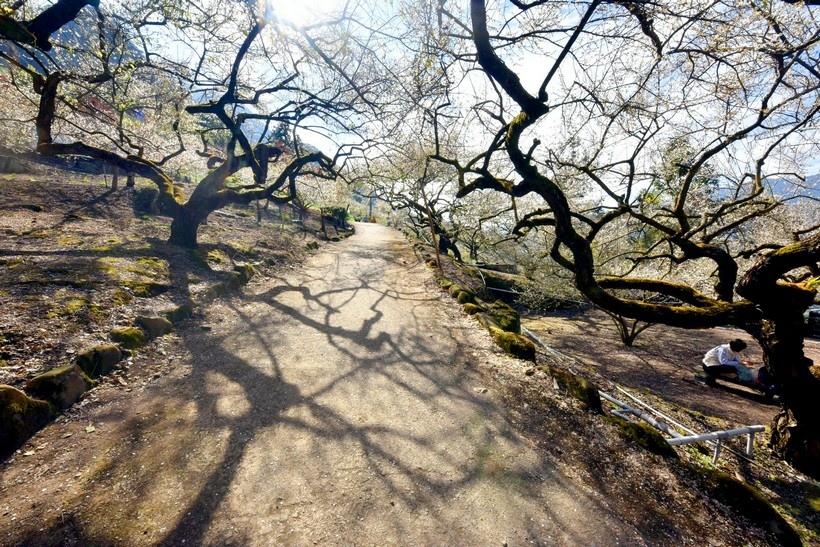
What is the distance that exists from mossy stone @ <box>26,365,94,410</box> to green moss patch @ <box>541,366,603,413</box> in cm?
546

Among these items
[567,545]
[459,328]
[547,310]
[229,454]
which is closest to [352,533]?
[229,454]

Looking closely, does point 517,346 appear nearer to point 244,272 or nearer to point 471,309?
point 471,309

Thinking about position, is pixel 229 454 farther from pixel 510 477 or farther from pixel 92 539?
pixel 510 477

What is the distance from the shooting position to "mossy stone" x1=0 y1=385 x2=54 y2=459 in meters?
2.46

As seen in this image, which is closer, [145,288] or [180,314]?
[180,314]

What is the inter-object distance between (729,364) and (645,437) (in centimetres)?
692

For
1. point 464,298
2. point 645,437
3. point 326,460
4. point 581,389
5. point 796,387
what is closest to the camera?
point 326,460

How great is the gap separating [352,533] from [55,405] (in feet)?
9.88

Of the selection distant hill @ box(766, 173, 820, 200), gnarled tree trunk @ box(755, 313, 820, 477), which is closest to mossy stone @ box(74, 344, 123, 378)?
gnarled tree trunk @ box(755, 313, 820, 477)

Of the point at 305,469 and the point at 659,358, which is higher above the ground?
the point at 305,469

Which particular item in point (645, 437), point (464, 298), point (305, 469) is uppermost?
point (464, 298)

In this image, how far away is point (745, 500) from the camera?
2.73m

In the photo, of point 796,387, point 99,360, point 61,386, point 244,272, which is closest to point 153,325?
point 99,360

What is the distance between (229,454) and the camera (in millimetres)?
2793
